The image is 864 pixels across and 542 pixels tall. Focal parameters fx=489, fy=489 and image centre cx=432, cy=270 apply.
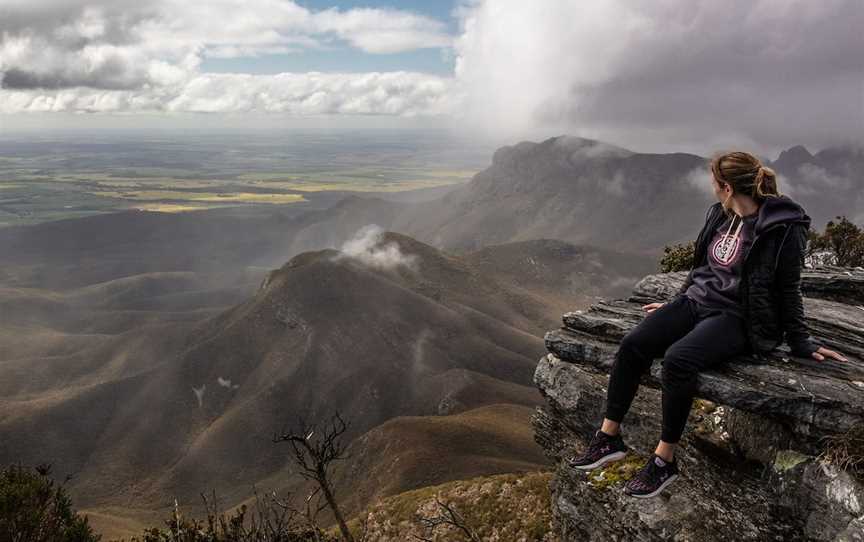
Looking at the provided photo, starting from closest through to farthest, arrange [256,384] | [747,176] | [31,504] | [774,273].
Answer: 1. [774,273]
2. [747,176]
3. [31,504]
4. [256,384]

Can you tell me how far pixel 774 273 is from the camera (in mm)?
8156

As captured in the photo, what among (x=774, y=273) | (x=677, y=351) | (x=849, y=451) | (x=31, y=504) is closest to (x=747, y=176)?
(x=774, y=273)

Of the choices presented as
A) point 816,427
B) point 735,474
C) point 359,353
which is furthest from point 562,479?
point 359,353

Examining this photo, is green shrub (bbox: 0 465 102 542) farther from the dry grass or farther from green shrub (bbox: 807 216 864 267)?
green shrub (bbox: 807 216 864 267)

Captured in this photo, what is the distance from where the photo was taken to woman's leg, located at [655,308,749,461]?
810 centimetres

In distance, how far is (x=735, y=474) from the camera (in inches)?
386

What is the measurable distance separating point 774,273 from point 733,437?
3809 mm

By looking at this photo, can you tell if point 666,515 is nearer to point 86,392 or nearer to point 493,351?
point 493,351

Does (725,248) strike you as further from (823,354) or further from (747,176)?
(823,354)

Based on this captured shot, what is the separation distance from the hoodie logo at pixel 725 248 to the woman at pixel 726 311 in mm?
18

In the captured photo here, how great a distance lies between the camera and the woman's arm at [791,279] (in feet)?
26.2

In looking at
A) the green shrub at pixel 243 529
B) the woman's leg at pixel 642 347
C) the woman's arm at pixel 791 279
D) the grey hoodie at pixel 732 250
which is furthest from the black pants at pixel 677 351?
the green shrub at pixel 243 529

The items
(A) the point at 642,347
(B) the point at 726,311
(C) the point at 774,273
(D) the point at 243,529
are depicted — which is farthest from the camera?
(D) the point at 243,529

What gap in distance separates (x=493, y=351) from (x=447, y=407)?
43.3 meters
